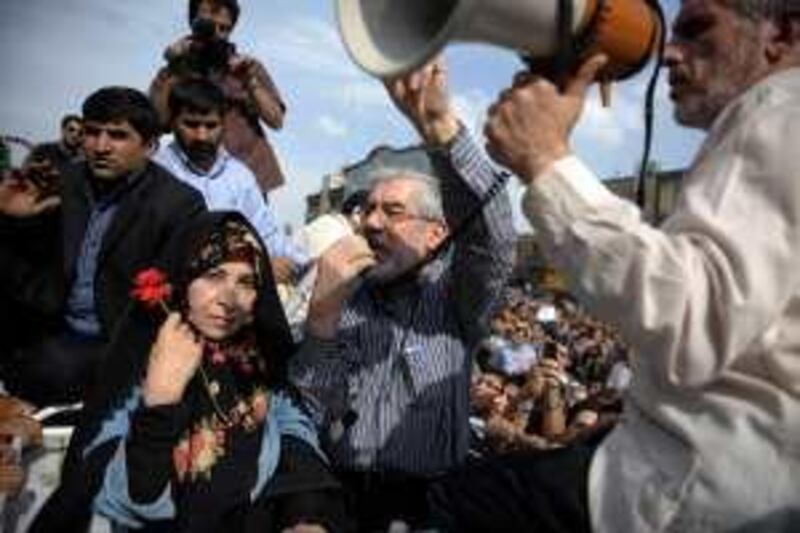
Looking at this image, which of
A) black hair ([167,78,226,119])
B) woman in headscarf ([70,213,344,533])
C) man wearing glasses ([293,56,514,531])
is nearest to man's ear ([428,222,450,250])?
man wearing glasses ([293,56,514,531])

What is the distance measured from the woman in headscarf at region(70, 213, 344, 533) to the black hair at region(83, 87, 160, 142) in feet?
3.72

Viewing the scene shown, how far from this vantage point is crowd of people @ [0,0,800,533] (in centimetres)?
185

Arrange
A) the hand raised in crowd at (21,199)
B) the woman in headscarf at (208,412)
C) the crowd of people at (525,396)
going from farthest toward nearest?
the crowd of people at (525,396)
the hand raised in crowd at (21,199)
the woman in headscarf at (208,412)

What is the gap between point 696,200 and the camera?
6.15ft

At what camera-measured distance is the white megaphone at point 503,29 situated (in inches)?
76.6

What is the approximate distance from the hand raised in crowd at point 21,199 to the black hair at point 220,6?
61.8 inches

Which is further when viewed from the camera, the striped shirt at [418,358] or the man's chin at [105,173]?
the man's chin at [105,173]

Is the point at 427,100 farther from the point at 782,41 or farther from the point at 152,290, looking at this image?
the point at 152,290

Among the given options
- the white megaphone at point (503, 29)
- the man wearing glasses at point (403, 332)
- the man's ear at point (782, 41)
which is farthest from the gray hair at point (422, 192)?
the man's ear at point (782, 41)

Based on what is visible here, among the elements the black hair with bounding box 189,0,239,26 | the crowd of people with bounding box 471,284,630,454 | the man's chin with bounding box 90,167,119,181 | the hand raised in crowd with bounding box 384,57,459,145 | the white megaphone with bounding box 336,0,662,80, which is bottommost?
the crowd of people with bounding box 471,284,630,454

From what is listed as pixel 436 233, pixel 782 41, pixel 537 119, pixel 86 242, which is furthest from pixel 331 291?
pixel 86 242

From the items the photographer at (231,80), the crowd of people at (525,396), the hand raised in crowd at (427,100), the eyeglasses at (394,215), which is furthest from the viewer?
the crowd of people at (525,396)

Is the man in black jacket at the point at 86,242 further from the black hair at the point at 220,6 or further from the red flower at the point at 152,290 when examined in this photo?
the black hair at the point at 220,6

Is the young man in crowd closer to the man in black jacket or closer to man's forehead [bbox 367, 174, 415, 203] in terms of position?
the man in black jacket
